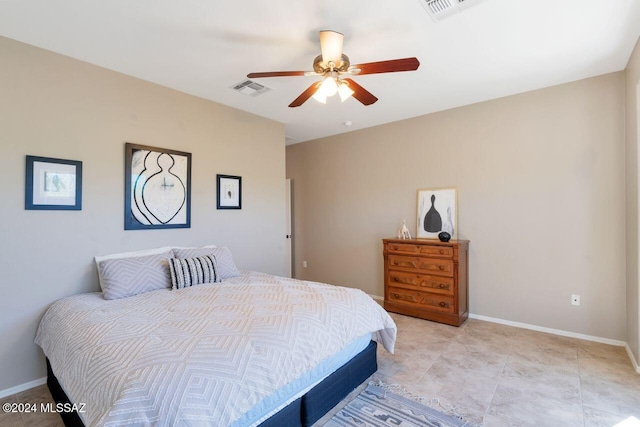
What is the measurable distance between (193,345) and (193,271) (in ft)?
4.57

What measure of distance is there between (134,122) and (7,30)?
98 centimetres

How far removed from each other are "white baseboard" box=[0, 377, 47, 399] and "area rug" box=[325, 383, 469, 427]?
230 centimetres

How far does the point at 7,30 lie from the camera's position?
222 cm

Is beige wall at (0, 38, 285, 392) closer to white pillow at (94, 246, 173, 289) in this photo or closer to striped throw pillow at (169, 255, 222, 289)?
white pillow at (94, 246, 173, 289)

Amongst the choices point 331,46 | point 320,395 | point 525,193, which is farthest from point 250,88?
point 525,193

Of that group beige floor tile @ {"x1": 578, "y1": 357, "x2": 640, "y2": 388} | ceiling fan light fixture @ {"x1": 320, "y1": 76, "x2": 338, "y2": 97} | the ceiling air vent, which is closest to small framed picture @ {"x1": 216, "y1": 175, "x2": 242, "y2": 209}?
the ceiling air vent

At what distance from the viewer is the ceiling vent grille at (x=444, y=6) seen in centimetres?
196

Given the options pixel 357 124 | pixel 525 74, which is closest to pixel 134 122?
pixel 357 124

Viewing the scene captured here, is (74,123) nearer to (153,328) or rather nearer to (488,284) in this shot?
(153,328)

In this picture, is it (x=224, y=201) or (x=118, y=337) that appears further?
(x=224, y=201)

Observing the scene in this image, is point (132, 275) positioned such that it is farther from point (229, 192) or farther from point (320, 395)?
point (320, 395)

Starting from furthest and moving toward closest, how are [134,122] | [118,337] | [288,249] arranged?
1. [288,249]
2. [134,122]
3. [118,337]

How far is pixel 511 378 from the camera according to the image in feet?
7.86

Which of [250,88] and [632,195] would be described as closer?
[632,195]
